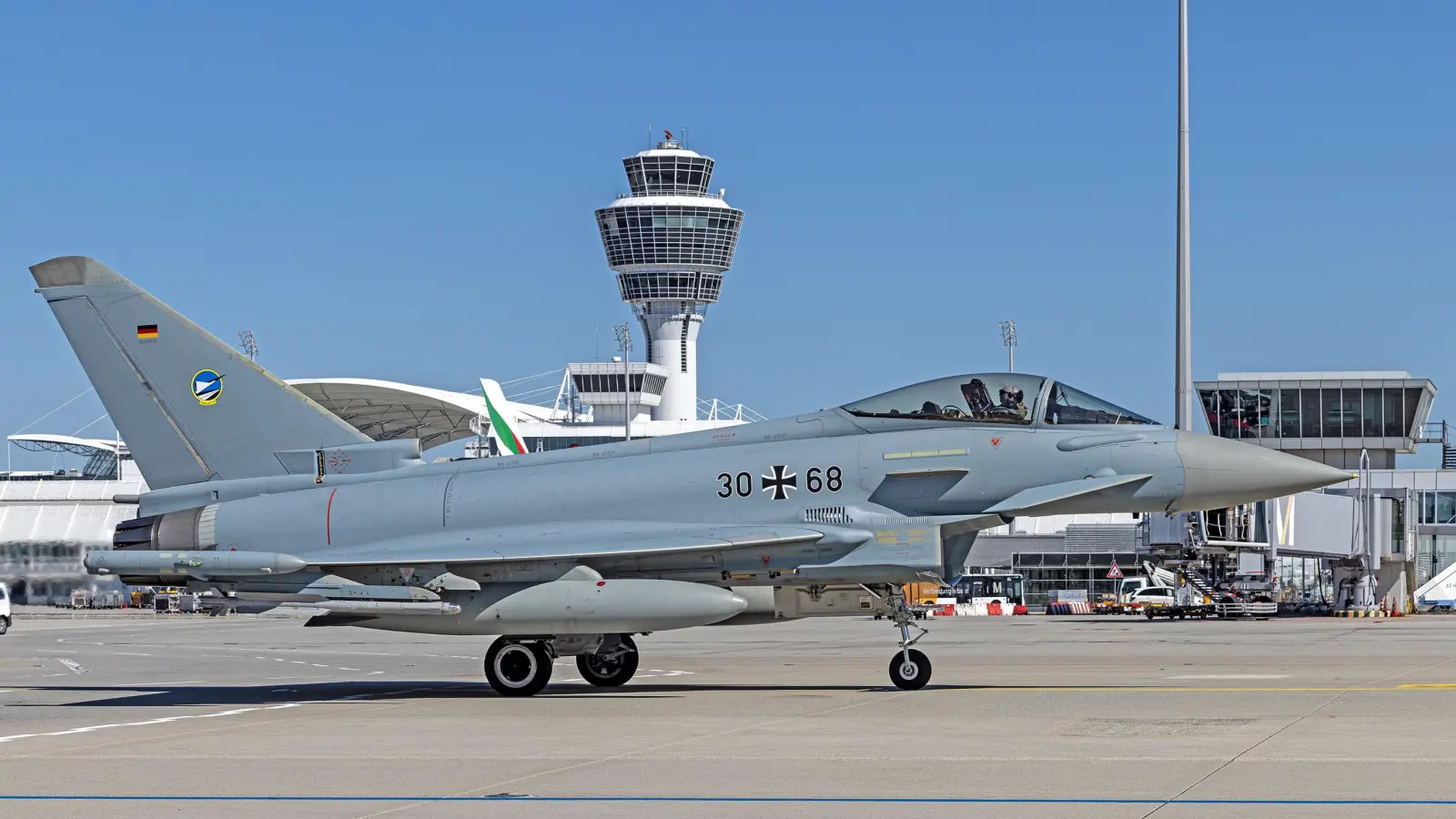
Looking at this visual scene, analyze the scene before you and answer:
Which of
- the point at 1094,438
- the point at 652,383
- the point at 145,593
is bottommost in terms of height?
the point at 145,593

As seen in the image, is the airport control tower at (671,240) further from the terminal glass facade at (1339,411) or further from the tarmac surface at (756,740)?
Result: the tarmac surface at (756,740)

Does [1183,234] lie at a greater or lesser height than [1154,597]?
greater

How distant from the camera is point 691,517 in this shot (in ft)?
59.2

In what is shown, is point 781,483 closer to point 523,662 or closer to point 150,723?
point 523,662

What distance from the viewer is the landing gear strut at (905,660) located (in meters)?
17.9

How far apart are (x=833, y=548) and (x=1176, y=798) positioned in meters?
8.52

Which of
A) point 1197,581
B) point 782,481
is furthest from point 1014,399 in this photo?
point 1197,581

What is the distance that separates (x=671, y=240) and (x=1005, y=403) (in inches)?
5176

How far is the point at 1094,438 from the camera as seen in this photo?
1752cm

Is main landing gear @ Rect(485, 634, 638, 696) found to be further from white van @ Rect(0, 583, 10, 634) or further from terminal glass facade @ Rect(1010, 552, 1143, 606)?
terminal glass facade @ Rect(1010, 552, 1143, 606)

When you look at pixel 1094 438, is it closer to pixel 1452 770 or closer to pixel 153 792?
pixel 1452 770

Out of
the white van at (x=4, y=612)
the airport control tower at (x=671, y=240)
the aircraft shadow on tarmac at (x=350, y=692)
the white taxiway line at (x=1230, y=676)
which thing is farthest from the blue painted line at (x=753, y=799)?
the airport control tower at (x=671, y=240)

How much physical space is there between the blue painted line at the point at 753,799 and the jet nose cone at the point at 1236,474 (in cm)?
837

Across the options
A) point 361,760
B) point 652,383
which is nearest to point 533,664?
point 361,760
